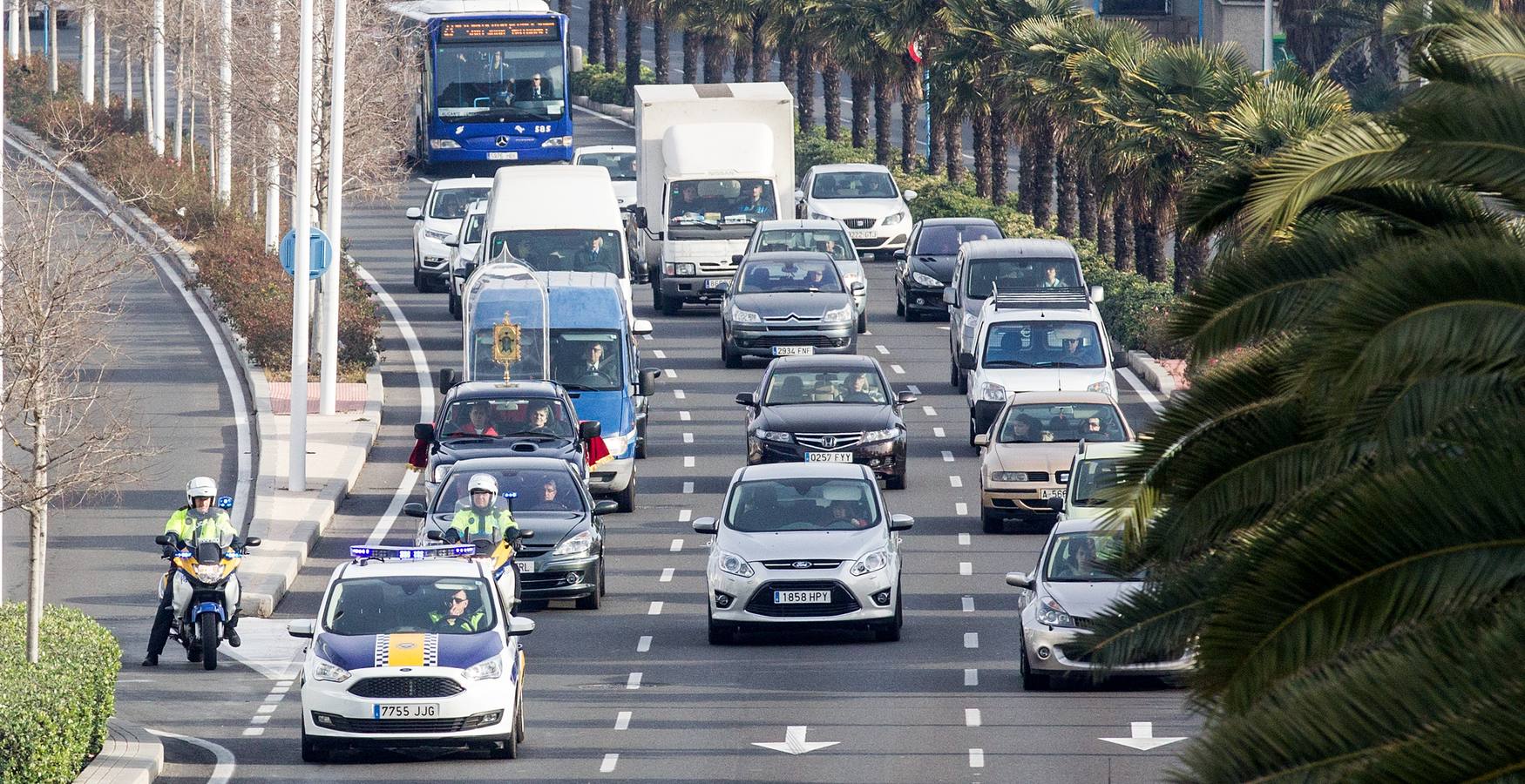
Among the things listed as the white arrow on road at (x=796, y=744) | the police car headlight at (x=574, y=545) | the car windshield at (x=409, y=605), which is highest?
the car windshield at (x=409, y=605)

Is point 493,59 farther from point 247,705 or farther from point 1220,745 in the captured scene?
point 1220,745

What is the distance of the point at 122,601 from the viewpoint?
2577 centimetres

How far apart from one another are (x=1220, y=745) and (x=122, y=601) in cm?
1916

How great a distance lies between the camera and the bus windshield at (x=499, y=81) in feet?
176

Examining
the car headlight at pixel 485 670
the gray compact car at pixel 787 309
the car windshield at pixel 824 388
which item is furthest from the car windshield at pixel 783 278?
the car headlight at pixel 485 670

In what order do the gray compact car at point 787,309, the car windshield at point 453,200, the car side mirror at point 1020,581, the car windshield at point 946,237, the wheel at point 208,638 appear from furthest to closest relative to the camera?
the car windshield at point 453,200, the car windshield at point 946,237, the gray compact car at point 787,309, the wheel at point 208,638, the car side mirror at point 1020,581

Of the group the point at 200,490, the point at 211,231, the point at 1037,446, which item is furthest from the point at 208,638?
the point at 211,231

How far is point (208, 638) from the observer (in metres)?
22.6

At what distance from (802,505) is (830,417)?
6.25m

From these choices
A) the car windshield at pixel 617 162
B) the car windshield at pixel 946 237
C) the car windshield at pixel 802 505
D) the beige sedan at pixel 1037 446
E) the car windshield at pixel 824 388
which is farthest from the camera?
the car windshield at pixel 617 162

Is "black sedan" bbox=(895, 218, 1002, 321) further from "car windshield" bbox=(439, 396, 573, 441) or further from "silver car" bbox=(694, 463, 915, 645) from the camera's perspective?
"silver car" bbox=(694, 463, 915, 645)

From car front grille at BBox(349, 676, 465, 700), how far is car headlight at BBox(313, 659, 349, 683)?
11 cm

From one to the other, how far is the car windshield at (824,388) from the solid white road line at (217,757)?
12.5 metres

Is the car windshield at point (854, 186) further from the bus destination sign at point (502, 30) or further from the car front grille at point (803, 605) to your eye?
the car front grille at point (803, 605)
